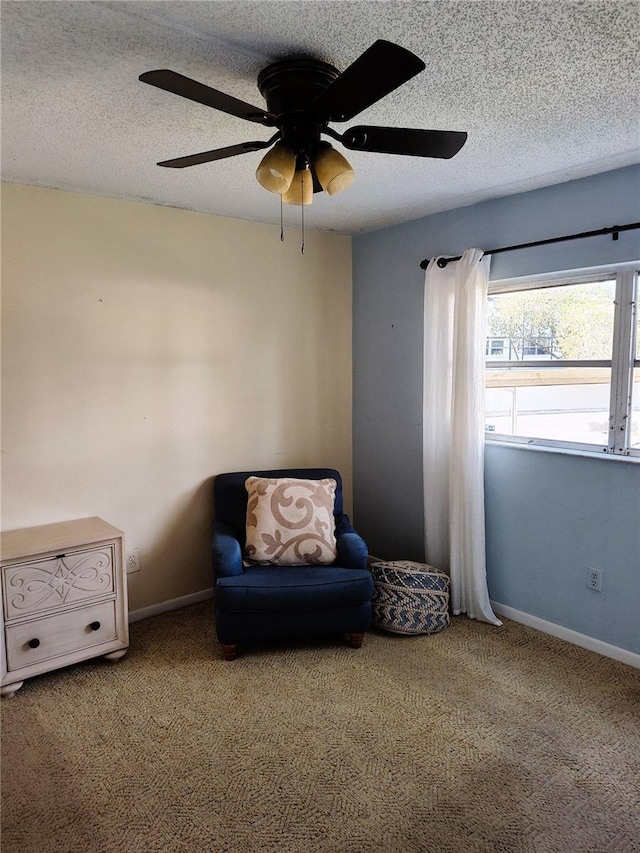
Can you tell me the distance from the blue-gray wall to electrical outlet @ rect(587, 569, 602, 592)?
3 cm

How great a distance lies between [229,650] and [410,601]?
3.29 ft

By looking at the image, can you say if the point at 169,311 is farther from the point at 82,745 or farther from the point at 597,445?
the point at 597,445

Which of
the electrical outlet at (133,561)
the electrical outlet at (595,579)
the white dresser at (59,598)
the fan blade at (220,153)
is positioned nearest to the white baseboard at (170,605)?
the electrical outlet at (133,561)

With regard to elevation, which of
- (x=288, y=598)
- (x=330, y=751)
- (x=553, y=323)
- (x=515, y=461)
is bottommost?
(x=330, y=751)

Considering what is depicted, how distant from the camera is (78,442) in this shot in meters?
3.04

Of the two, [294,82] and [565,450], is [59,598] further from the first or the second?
[565,450]

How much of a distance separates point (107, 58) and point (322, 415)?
268 centimetres

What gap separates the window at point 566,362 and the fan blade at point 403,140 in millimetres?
1536

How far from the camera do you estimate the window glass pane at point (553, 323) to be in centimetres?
285

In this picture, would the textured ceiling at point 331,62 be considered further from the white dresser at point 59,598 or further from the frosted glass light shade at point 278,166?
the white dresser at point 59,598

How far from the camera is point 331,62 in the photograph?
1698 millimetres

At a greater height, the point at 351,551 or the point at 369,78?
the point at 369,78

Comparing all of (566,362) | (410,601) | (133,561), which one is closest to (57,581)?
(133,561)

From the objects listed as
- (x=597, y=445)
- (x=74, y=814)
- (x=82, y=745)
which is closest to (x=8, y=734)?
(x=82, y=745)
